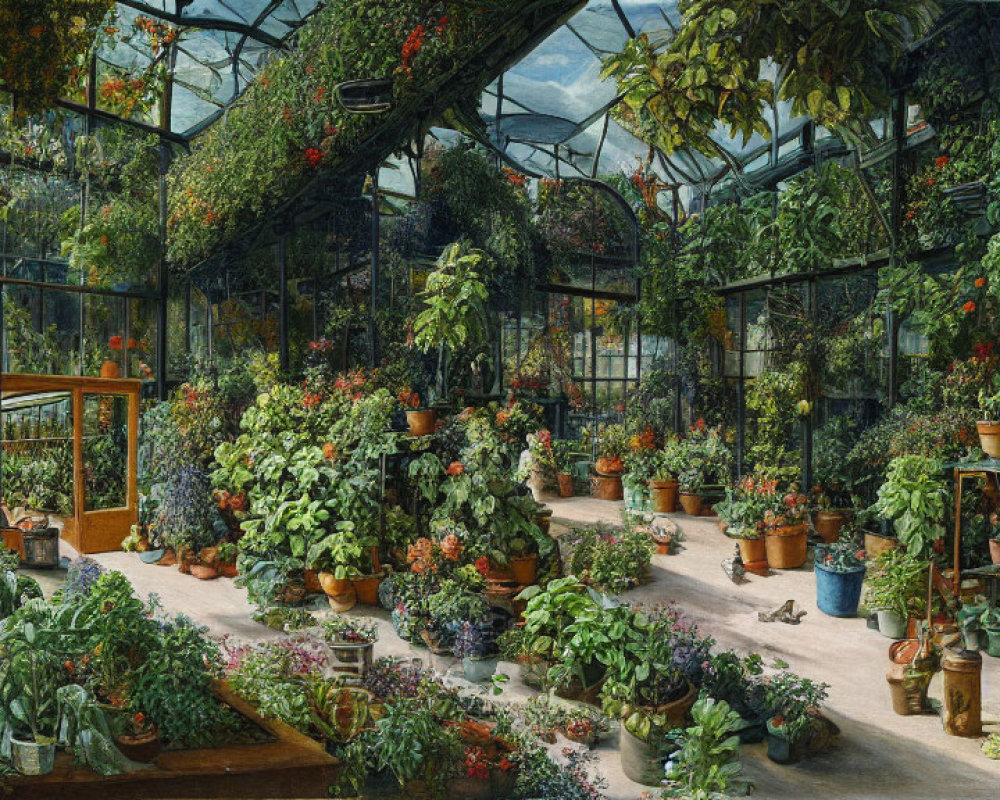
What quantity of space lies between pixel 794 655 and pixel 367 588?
9.26ft

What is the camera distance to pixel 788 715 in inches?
163

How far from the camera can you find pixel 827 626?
583cm

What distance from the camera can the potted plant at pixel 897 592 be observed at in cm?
567

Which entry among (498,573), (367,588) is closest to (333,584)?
(367,588)

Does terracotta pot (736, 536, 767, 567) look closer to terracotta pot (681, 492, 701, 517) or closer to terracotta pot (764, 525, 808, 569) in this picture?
terracotta pot (764, 525, 808, 569)

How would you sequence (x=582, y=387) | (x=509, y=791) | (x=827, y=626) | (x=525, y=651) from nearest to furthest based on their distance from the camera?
(x=509, y=791)
(x=525, y=651)
(x=827, y=626)
(x=582, y=387)

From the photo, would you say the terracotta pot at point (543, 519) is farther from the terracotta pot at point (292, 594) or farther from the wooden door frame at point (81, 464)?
the wooden door frame at point (81, 464)

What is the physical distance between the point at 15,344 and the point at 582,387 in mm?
5163

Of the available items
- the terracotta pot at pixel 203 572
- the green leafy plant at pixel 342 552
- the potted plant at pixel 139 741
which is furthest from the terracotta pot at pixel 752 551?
the potted plant at pixel 139 741

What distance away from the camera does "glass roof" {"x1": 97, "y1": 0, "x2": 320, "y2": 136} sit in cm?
631

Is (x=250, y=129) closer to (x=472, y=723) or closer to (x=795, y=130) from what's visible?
(x=795, y=130)

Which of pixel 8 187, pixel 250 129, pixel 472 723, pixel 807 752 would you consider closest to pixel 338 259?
pixel 250 129

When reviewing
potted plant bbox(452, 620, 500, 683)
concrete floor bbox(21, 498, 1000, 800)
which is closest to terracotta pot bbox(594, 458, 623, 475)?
concrete floor bbox(21, 498, 1000, 800)

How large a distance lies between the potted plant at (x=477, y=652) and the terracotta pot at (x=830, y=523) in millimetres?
3530
